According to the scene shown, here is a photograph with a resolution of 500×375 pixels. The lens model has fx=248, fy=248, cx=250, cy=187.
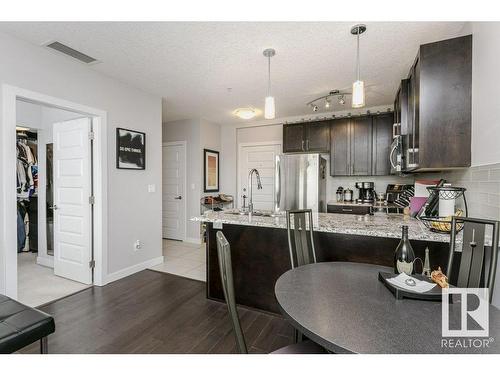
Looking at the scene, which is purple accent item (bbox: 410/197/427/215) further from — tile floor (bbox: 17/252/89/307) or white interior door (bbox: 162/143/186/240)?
white interior door (bbox: 162/143/186/240)

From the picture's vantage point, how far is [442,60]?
6.32ft

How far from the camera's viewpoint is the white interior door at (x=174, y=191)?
526cm

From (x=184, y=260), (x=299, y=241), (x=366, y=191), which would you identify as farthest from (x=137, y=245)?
(x=366, y=191)

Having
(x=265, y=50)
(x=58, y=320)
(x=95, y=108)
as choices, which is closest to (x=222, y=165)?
(x=95, y=108)

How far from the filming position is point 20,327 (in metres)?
1.33

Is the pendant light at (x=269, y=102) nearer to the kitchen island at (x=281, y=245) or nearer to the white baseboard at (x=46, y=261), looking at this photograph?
the kitchen island at (x=281, y=245)

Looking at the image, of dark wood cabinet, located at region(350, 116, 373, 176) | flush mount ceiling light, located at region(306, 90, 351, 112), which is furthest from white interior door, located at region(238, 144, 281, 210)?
dark wood cabinet, located at region(350, 116, 373, 176)

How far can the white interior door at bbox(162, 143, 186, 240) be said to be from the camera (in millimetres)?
5258

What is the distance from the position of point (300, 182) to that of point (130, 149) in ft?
8.72

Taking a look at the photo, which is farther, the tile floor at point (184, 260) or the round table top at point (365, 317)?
Result: the tile floor at point (184, 260)

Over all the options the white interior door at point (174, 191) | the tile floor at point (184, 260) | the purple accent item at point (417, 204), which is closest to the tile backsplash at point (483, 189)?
the purple accent item at point (417, 204)

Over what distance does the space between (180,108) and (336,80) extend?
2669 mm

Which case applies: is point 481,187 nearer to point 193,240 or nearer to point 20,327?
point 20,327

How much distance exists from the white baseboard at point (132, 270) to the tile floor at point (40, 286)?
26cm
